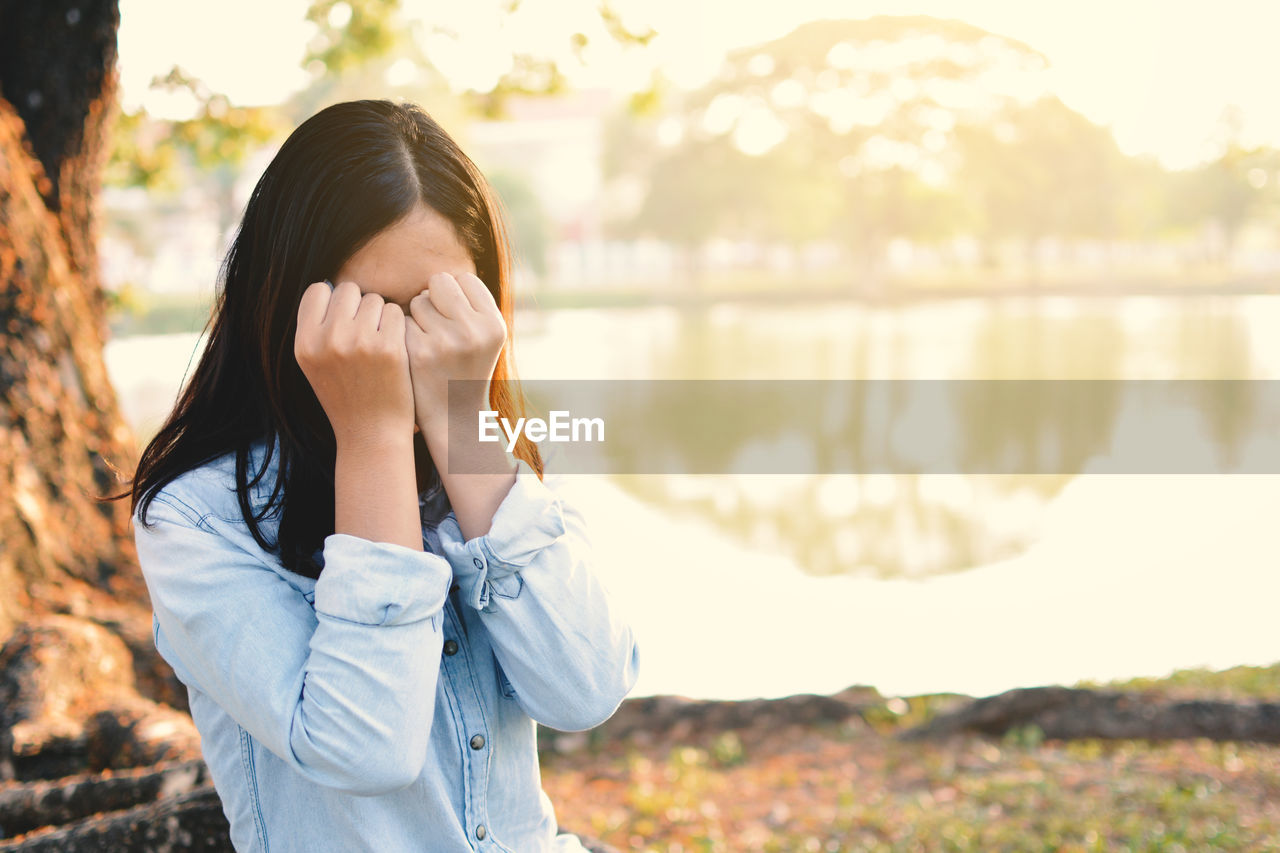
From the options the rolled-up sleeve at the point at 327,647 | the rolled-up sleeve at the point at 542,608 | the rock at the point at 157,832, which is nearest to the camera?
the rolled-up sleeve at the point at 327,647

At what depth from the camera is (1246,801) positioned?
3.11 m

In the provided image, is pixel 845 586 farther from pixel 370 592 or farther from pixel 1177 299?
pixel 1177 299

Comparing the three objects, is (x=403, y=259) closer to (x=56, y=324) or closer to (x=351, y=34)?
(x=56, y=324)

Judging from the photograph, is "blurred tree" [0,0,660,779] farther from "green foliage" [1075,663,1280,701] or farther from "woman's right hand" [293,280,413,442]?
"green foliage" [1075,663,1280,701]

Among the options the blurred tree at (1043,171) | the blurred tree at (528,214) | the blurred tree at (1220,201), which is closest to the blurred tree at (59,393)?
the blurred tree at (528,214)

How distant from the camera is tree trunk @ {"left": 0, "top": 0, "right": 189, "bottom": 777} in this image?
250cm

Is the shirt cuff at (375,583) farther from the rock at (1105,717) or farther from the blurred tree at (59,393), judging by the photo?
the rock at (1105,717)

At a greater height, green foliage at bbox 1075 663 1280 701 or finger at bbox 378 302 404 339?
finger at bbox 378 302 404 339

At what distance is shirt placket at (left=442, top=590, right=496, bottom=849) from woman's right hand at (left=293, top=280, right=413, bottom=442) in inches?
10.2

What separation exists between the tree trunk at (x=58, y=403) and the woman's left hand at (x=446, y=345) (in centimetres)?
161

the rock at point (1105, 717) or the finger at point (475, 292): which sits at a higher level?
the finger at point (475, 292)

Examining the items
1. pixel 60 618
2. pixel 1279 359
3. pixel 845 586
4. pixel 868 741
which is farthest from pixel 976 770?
pixel 1279 359

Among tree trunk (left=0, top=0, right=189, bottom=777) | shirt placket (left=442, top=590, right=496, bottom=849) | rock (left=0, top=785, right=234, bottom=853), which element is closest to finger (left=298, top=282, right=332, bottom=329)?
shirt placket (left=442, top=590, right=496, bottom=849)

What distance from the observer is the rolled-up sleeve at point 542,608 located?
113 cm
